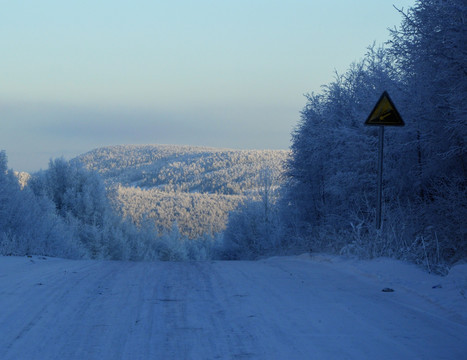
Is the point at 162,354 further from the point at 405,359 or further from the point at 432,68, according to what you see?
the point at 432,68

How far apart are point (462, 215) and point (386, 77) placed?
8.07 m

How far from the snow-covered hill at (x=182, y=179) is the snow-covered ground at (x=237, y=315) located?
7294 centimetres

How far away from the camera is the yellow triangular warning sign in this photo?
429 inches

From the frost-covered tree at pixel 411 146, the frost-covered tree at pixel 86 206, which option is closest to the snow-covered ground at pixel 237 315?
the frost-covered tree at pixel 411 146

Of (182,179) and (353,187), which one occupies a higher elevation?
(353,187)

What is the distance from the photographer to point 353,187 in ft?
65.2

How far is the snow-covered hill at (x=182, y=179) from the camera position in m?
99.2

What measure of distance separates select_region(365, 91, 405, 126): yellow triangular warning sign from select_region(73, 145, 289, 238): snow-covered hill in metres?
70.9

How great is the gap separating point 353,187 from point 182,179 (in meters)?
127

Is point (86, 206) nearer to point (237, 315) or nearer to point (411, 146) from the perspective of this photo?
point (411, 146)

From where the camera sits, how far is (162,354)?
467cm

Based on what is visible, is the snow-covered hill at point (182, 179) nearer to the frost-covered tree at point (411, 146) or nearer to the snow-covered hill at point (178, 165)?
the snow-covered hill at point (178, 165)

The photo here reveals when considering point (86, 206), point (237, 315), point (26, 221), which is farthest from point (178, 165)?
point (237, 315)

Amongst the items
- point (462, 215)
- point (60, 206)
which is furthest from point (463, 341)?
point (60, 206)
